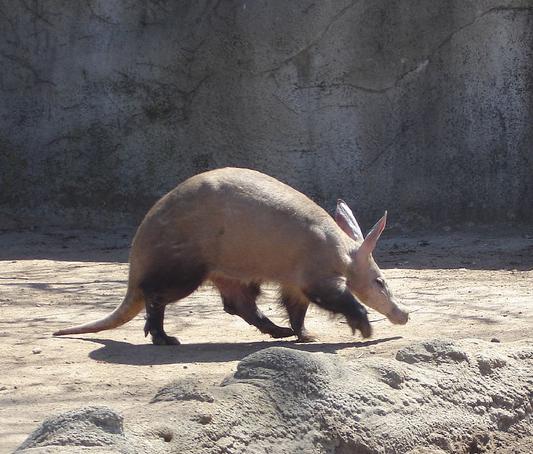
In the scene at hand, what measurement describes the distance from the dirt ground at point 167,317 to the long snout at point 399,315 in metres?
0.07

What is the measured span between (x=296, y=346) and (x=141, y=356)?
0.93m

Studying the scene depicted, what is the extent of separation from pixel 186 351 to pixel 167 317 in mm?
1247

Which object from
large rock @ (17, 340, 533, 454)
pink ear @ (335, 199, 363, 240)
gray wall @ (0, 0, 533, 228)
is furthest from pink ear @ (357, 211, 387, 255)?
gray wall @ (0, 0, 533, 228)

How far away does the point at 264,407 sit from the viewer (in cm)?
370

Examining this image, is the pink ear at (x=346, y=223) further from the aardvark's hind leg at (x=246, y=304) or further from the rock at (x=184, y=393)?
the rock at (x=184, y=393)

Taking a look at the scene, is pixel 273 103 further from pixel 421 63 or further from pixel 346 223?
pixel 346 223

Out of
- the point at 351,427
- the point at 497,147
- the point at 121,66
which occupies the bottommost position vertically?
the point at 351,427

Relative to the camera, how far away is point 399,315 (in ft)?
23.0

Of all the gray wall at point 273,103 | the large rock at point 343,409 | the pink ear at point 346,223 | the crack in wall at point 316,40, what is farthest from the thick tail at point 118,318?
the crack in wall at point 316,40

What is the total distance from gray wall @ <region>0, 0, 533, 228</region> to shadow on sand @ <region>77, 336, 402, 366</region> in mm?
4192

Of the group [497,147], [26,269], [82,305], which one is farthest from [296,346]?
[497,147]

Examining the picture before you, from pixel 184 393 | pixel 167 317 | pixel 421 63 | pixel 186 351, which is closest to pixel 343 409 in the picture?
pixel 184 393

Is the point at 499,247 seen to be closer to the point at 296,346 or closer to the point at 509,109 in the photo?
the point at 509,109

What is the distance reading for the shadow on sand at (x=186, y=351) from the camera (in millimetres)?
6234
